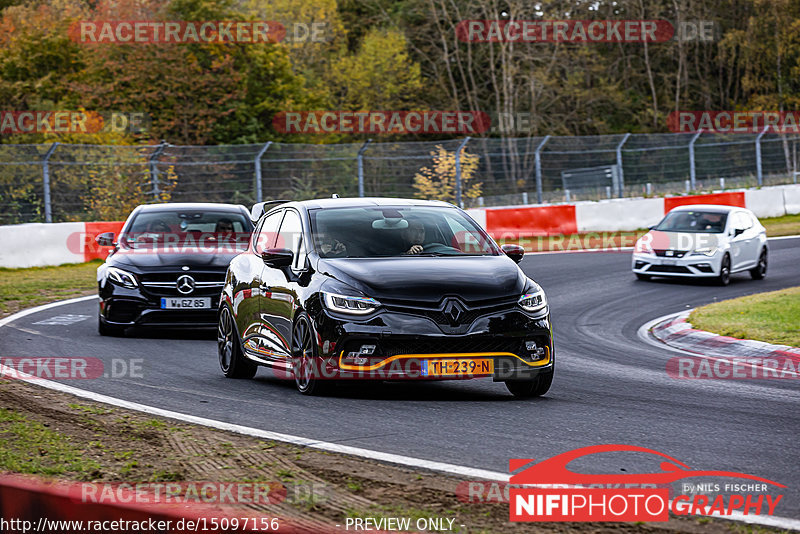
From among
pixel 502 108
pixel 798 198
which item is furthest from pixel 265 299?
pixel 502 108

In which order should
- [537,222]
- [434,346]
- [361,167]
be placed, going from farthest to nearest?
1. [361,167]
2. [537,222]
3. [434,346]

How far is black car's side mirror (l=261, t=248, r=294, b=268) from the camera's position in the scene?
9125 millimetres

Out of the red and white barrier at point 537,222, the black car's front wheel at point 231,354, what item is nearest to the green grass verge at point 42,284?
the red and white barrier at point 537,222

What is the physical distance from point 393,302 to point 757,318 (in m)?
7.78

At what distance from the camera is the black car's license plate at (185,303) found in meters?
13.2

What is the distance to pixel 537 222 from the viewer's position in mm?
29844

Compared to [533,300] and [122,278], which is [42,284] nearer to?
[122,278]

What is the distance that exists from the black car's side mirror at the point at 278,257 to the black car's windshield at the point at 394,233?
0.25 m

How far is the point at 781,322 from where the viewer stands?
13.7 m

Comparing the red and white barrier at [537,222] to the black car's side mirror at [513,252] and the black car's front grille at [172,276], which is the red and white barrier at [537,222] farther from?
the black car's side mirror at [513,252]

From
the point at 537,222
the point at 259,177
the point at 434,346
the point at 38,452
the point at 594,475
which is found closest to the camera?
the point at 594,475

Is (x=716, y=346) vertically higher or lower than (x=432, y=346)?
lower

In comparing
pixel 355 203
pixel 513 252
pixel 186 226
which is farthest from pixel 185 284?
pixel 513 252

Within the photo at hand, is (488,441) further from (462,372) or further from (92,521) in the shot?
(92,521)
